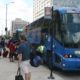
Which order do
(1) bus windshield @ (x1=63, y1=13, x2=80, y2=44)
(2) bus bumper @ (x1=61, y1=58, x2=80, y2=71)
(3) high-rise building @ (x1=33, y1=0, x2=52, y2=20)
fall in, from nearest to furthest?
(2) bus bumper @ (x1=61, y1=58, x2=80, y2=71)
(1) bus windshield @ (x1=63, y1=13, x2=80, y2=44)
(3) high-rise building @ (x1=33, y1=0, x2=52, y2=20)

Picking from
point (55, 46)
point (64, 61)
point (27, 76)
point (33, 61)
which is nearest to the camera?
point (27, 76)

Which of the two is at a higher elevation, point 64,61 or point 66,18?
point 66,18

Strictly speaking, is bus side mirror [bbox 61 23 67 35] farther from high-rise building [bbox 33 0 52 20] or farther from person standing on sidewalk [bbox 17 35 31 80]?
high-rise building [bbox 33 0 52 20]

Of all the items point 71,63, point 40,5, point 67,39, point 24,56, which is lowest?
point 71,63

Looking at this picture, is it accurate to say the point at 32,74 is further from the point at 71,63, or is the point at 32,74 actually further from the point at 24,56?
the point at 24,56

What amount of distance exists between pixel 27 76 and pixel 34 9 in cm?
16069

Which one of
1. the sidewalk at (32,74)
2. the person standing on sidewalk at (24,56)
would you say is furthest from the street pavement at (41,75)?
the person standing on sidewalk at (24,56)

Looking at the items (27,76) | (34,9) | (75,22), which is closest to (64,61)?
(75,22)

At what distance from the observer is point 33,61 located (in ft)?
23.6

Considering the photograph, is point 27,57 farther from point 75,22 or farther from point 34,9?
point 34,9

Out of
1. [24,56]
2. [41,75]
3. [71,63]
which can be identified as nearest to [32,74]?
[41,75]

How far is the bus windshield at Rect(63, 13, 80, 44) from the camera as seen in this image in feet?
30.7

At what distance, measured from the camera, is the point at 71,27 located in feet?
31.1

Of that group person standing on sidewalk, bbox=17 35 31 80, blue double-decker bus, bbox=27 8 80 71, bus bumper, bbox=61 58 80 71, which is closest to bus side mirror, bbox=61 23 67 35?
blue double-decker bus, bbox=27 8 80 71
